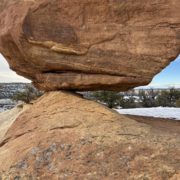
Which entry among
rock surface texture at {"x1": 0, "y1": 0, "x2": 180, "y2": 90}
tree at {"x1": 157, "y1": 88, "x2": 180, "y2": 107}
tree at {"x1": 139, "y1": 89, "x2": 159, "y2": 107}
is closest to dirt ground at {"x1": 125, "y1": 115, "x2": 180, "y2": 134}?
rock surface texture at {"x1": 0, "y1": 0, "x2": 180, "y2": 90}

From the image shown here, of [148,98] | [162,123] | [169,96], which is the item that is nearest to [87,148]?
[162,123]

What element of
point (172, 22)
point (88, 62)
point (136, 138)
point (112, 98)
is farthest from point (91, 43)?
point (112, 98)

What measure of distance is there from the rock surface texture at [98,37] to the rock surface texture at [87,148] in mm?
824

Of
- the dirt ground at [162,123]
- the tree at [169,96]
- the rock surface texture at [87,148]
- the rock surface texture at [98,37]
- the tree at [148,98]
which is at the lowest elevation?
the tree at [169,96]

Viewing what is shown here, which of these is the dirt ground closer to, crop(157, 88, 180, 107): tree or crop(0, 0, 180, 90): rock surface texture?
crop(0, 0, 180, 90): rock surface texture

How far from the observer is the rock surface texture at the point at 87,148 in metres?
6.97

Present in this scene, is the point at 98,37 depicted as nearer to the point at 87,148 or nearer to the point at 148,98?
the point at 87,148

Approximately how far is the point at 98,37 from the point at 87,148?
8.25 ft

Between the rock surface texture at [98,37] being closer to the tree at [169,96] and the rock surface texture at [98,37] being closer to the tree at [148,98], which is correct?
the tree at [148,98]

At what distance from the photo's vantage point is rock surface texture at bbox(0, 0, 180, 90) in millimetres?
8367

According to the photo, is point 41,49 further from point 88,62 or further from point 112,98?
point 112,98

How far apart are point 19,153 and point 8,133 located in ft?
4.08

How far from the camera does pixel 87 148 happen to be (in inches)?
289

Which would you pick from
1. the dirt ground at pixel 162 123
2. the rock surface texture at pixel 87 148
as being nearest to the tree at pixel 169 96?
the dirt ground at pixel 162 123
